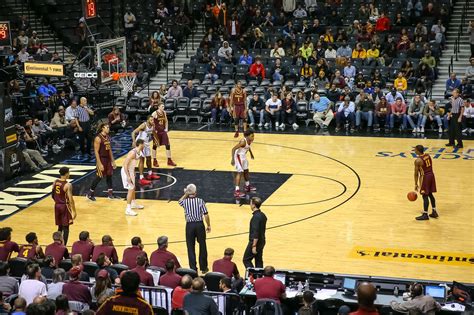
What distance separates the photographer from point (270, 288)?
11.6 m

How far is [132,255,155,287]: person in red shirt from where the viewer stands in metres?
12.3

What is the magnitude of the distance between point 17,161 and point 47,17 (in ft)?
43.9

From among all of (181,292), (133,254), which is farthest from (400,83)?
(181,292)

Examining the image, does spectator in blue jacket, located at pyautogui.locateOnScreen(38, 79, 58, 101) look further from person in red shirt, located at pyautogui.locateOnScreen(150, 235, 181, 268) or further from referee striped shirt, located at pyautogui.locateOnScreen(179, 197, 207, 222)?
person in red shirt, located at pyautogui.locateOnScreen(150, 235, 181, 268)

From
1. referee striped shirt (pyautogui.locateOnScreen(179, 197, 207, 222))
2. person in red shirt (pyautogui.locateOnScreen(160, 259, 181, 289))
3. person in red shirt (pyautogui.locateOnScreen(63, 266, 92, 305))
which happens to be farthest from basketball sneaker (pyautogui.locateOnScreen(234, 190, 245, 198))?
person in red shirt (pyautogui.locateOnScreen(63, 266, 92, 305))

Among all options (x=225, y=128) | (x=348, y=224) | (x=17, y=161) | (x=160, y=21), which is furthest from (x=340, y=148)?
(x=160, y=21)

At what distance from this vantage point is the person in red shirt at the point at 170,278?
1217cm

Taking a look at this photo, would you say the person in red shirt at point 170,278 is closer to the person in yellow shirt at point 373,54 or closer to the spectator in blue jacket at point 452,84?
the spectator in blue jacket at point 452,84

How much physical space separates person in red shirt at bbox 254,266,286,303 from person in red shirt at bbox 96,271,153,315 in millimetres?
4746

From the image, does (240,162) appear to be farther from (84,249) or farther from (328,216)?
(84,249)

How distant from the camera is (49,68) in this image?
2459cm

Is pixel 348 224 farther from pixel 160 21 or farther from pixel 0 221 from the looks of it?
pixel 160 21

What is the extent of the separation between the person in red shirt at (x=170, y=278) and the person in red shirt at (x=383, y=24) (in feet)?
70.8


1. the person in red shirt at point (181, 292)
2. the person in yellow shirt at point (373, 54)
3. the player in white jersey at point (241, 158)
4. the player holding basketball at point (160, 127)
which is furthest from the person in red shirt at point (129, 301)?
the person in yellow shirt at point (373, 54)
